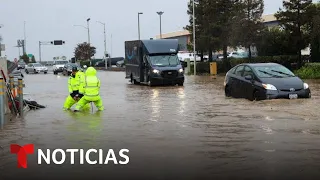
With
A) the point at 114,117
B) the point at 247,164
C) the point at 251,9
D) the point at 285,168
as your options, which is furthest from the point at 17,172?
the point at 251,9

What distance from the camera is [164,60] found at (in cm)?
2916

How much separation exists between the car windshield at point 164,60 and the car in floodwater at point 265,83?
1048 centimetres

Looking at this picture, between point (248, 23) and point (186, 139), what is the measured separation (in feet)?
114

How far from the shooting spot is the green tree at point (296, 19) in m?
38.6

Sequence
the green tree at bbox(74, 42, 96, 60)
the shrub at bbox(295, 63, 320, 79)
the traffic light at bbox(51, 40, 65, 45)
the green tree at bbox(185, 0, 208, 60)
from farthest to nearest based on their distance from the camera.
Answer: the traffic light at bbox(51, 40, 65, 45), the green tree at bbox(74, 42, 96, 60), the green tree at bbox(185, 0, 208, 60), the shrub at bbox(295, 63, 320, 79)

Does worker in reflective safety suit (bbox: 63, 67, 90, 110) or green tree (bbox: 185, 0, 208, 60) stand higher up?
green tree (bbox: 185, 0, 208, 60)

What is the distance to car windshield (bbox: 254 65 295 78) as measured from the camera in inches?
661

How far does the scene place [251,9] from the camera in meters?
44.2

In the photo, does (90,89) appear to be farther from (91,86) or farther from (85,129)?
(85,129)

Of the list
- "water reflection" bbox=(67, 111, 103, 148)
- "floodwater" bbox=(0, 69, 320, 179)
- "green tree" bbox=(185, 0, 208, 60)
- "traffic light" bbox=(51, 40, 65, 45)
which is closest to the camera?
"floodwater" bbox=(0, 69, 320, 179)

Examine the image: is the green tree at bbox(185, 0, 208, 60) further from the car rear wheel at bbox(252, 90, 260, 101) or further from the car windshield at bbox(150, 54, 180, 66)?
the car rear wheel at bbox(252, 90, 260, 101)

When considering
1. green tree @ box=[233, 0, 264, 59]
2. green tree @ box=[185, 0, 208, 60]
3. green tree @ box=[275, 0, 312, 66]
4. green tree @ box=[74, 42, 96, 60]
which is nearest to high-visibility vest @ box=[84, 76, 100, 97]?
green tree @ box=[275, 0, 312, 66]

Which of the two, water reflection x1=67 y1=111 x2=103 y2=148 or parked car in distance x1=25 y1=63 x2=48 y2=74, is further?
parked car in distance x1=25 y1=63 x2=48 y2=74

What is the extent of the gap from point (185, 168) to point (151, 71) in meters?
21.7
